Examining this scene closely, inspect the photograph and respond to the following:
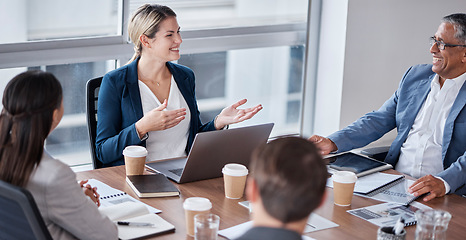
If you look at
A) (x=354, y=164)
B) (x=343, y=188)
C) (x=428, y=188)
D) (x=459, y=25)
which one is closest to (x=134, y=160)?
(x=343, y=188)

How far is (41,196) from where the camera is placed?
5.58 feet

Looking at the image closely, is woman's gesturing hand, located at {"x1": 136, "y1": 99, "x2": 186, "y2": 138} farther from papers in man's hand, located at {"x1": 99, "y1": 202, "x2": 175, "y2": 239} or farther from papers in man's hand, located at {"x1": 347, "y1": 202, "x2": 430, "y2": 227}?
papers in man's hand, located at {"x1": 347, "y1": 202, "x2": 430, "y2": 227}

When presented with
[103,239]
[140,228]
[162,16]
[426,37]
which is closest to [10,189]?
[103,239]

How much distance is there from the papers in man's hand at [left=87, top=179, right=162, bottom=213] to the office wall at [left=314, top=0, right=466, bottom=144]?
8.26 feet

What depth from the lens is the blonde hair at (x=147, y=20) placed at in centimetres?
308

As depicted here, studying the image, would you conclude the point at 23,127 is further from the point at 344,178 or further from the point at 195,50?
the point at 195,50

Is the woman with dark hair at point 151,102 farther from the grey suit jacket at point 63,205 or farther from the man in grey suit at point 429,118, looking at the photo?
the grey suit jacket at point 63,205

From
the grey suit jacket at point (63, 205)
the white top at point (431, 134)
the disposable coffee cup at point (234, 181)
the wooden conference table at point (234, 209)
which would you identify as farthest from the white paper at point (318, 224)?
the white top at point (431, 134)

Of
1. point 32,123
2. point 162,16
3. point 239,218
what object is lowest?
point 239,218

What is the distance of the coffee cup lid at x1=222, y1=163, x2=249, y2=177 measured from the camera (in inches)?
88.9

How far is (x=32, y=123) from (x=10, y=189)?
0.21m

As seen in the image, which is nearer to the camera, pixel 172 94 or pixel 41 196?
pixel 41 196

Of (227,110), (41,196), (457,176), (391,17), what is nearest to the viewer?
(41,196)

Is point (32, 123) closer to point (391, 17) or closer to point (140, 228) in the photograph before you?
point (140, 228)
